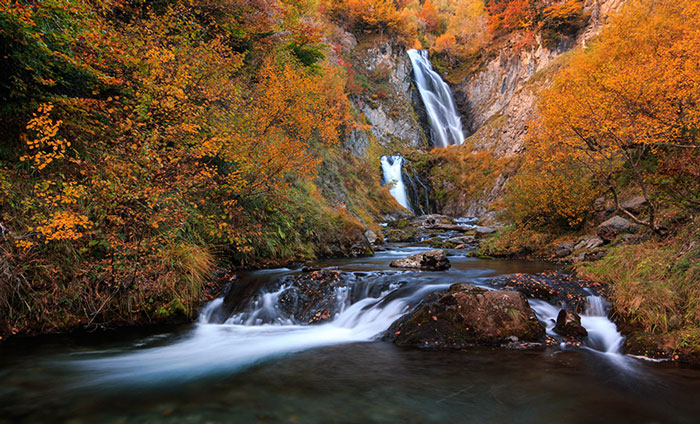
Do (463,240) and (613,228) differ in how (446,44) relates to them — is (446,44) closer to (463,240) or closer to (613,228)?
(463,240)

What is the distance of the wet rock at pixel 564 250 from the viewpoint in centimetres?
1013

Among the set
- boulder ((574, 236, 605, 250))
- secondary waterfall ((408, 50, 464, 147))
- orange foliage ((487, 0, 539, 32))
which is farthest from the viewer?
secondary waterfall ((408, 50, 464, 147))

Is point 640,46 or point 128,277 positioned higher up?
point 640,46

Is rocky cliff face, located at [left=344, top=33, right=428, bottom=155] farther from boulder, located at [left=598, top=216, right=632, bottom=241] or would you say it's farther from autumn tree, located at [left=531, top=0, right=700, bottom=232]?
autumn tree, located at [left=531, top=0, right=700, bottom=232]

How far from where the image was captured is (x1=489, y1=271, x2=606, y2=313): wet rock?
593 centimetres


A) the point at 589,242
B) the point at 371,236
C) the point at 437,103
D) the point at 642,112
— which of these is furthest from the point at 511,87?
the point at 642,112

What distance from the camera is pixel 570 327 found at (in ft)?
16.1

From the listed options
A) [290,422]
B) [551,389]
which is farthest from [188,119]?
[551,389]

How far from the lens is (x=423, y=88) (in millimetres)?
43469

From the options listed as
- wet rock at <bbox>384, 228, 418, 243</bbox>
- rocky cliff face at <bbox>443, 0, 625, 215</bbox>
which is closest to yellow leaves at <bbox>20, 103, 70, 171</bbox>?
wet rock at <bbox>384, 228, 418, 243</bbox>

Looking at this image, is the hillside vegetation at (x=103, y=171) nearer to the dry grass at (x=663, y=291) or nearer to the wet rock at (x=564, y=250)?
→ the dry grass at (x=663, y=291)

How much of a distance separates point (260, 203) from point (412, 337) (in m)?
6.22

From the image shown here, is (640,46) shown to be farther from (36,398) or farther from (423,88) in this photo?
(423,88)

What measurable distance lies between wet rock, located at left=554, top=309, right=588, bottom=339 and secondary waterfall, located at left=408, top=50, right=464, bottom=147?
36.5 m
